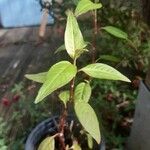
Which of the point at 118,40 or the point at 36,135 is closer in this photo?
the point at 36,135

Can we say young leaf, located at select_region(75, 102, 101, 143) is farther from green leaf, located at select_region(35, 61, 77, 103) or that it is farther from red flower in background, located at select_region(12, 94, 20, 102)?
red flower in background, located at select_region(12, 94, 20, 102)

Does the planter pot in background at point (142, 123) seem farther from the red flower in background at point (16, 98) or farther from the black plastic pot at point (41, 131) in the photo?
the red flower in background at point (16, 98)

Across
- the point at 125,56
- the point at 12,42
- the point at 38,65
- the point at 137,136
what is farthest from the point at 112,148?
the point at 12,42

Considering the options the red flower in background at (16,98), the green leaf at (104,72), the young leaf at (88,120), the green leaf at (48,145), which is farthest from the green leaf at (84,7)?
the red flower in background at (16,98)

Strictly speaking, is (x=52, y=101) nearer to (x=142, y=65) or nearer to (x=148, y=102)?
Answer: (x=142, y=65)

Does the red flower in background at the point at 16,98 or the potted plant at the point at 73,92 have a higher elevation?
the potted plant at the point at 73,92

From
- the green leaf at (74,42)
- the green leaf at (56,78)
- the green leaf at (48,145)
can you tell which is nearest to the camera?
the green leaf at (56,78)

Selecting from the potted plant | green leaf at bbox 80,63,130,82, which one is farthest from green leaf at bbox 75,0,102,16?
green leaf at bbox 80,63,130,82
